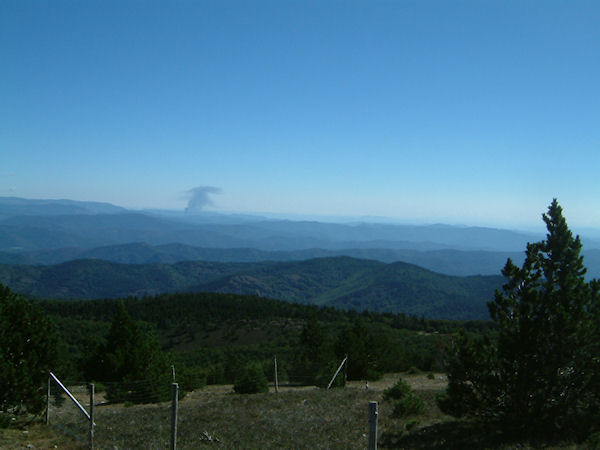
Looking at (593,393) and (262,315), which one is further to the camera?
(262,315)

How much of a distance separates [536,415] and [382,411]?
5.74m

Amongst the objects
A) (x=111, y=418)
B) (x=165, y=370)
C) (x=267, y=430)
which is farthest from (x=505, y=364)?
(x=165, y=370)

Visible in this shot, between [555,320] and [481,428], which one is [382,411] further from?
[555,320]

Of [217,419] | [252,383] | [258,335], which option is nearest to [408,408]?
[217,419]

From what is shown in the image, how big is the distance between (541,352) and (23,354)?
1472 cm

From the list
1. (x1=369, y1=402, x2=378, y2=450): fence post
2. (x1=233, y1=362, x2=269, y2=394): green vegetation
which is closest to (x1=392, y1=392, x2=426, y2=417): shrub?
(x1=233, y1=362, x2=269, y2=394): green vegetation

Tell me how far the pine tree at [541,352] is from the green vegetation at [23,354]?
1189 centimetres

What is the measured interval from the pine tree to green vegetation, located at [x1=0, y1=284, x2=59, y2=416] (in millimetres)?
11893

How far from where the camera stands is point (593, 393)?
1032 centimetres

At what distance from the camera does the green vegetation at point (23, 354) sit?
1230 cm

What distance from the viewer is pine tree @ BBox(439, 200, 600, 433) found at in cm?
1028

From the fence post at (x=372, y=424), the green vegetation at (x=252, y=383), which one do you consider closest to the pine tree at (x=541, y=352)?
the fence post at (x=372, y=424)

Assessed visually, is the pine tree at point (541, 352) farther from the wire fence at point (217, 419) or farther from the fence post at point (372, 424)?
the fence post at point (372, 424)

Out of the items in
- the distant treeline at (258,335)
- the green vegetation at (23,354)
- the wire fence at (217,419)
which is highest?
the green vegetation at (23,354)
